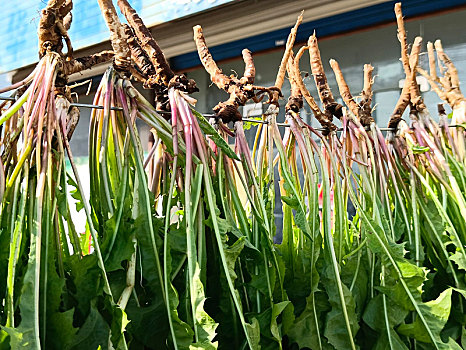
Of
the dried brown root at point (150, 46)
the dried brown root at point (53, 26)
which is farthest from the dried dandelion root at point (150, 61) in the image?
the dried brown root at point (53, 26)

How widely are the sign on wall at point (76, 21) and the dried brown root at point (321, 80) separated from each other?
56.6 inches

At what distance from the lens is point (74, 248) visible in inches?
24.0

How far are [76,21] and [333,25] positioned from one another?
1.77m

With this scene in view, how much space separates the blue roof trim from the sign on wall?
29 cm

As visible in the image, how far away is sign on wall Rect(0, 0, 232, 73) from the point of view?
2.38 m

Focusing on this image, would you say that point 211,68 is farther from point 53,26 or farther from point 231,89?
point 53,26

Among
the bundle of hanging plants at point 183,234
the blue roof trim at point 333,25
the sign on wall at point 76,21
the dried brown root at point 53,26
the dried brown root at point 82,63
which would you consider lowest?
the bundle of hanging plants at point 183,234

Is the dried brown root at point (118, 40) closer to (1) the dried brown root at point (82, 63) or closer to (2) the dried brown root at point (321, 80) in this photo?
(1) the dried brown root at point (82, 63)

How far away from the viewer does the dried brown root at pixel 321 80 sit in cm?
93

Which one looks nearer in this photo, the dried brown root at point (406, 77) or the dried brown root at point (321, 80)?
the dried brown root at point (321, 80)

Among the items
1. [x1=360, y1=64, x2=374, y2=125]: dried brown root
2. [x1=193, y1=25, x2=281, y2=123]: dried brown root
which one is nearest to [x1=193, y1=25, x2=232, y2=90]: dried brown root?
[x1=193, y1=25, x2=281, y2=123]: dried brown root

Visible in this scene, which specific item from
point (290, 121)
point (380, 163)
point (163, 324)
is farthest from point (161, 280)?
point (380, 163)

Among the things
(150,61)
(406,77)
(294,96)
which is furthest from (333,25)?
(150,61)

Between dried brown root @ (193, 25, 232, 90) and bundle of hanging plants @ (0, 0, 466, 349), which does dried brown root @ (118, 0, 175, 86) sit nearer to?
bundle of hanging plants @ (0, 0, 466, 349)
